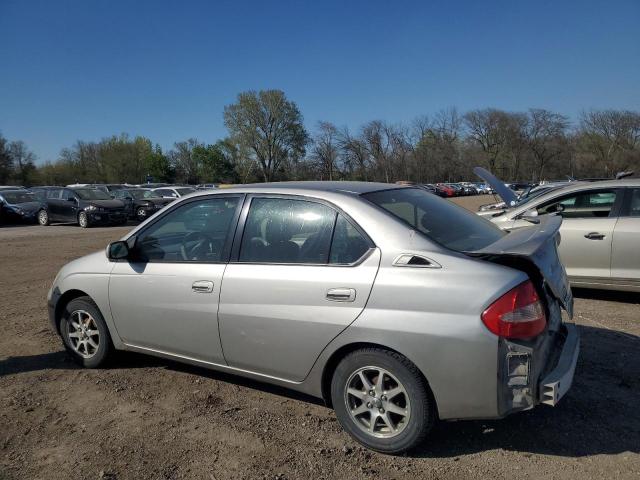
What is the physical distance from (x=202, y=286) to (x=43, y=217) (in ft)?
76.5

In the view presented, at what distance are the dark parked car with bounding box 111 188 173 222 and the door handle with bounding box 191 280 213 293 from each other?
20417mm

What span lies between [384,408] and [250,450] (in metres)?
0.90

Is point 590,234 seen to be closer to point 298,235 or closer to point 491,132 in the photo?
point 298,235

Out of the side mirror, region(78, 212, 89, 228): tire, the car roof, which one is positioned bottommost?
region(78, 212, 89, 228): tire

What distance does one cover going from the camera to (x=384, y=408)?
299cm

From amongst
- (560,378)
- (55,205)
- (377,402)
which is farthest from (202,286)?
(55,205)

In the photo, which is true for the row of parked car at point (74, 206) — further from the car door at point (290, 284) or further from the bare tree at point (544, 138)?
the bare tree at point (544, 138)

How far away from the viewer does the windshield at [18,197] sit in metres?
24.9

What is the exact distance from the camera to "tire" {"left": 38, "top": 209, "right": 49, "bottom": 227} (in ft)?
76.6

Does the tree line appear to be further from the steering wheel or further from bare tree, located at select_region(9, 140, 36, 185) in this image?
the steering wheel

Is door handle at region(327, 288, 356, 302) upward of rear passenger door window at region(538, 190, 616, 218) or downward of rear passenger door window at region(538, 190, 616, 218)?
downward

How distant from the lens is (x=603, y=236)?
6.26 metres

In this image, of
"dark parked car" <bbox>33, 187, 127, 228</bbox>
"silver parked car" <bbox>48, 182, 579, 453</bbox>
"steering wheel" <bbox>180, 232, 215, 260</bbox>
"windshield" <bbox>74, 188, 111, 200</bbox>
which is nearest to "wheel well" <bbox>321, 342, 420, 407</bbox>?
"silver parked car" <bbox>48, 182, 579, 453</bbox>

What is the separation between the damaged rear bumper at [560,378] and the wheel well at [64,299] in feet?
12.3
